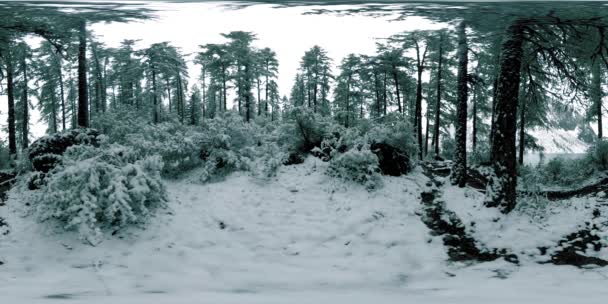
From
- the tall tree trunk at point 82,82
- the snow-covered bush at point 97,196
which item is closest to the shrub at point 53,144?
the snow-covered bush at point 97,196

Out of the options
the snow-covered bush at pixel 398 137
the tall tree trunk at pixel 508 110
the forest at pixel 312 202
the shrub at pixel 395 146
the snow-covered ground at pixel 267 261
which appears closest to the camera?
the snow-covered ground at pixel 267 261

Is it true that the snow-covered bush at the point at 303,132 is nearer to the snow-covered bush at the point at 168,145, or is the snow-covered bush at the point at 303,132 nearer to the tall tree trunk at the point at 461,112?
the snow-covered bush at the point at 168,145

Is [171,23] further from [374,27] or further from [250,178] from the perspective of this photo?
[374,27]

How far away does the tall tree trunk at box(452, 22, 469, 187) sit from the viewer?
835 centimetres

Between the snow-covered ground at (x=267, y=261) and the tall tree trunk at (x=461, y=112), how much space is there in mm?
2127

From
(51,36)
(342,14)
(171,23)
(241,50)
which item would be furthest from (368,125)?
(241,50)

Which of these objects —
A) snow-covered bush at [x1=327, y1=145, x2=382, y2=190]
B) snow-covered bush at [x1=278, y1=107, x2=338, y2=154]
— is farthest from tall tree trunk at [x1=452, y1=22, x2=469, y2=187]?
snow-covered bush at [x1=278, y1=107, x2=338, y2=154]

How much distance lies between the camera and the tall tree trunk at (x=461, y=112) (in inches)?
329

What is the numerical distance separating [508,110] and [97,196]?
28.0ft

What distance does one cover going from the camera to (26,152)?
315 inches

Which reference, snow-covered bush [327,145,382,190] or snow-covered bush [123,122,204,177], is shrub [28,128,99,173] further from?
snow-covered bush [327,145,382,190]

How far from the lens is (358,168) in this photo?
805cm

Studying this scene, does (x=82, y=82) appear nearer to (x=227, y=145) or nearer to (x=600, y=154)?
(x=227, y=145)

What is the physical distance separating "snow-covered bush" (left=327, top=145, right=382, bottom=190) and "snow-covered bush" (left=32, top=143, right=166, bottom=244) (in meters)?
4.30
